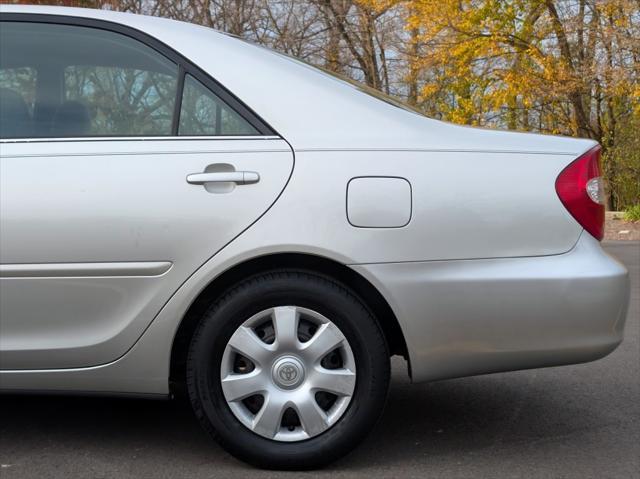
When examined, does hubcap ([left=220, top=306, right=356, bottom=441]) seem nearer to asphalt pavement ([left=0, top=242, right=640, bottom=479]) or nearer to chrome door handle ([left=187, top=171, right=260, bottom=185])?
asphalt pavement ([left=0, top=242, right=640, bottom=479])

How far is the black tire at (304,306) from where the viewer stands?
124 inches

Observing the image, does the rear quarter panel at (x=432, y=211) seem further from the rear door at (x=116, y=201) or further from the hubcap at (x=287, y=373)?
the hubcap at (x=287, y=373)

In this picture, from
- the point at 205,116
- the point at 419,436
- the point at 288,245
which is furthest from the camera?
the point at 419,436

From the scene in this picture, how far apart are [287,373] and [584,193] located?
3.99ft

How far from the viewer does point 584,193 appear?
320 cm

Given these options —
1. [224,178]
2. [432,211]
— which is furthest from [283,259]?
[432,211]

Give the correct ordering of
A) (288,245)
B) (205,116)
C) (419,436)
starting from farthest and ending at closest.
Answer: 1. (419,436)
2. (205,116)
3. (288,245)

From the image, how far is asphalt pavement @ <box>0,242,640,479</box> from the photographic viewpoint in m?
3.27

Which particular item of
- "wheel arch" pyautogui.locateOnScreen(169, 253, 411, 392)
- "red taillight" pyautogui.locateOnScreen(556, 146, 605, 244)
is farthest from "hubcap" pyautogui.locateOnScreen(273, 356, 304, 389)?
"red taillight" pyautogui.locateOnScreen(556, 146, 605, 244)

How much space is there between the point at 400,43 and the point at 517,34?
→ 4.10 m

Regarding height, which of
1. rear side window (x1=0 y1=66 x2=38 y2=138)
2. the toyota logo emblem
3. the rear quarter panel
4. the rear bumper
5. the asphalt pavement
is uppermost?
rear side window (x1=0 y1=66 x2=38 y2=138)

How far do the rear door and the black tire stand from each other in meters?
0.20

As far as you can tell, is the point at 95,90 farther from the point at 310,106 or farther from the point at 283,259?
the point at 283,259

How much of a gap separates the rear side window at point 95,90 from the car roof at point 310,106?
70 mm
